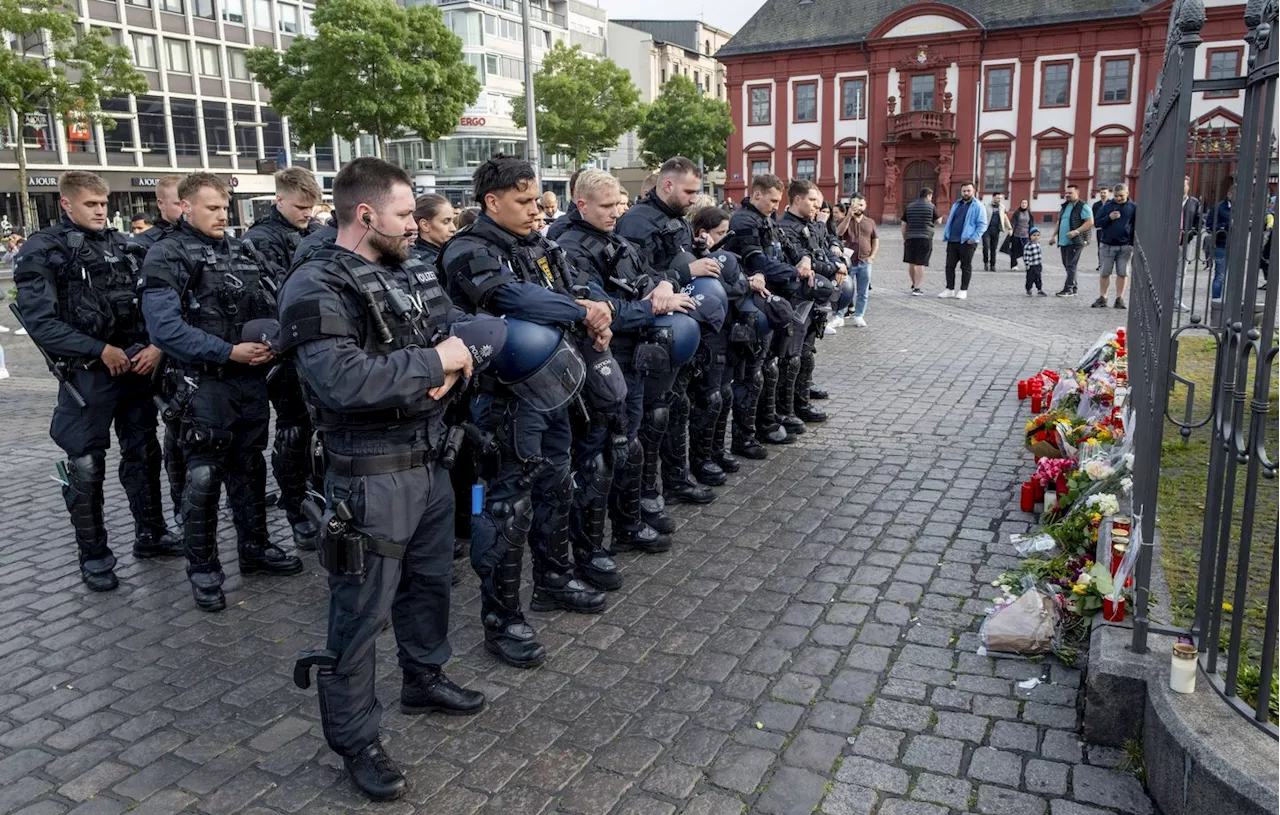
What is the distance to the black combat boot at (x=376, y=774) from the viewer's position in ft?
11.5

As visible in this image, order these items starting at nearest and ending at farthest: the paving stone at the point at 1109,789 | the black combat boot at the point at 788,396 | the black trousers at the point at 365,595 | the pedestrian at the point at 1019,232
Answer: the paving stone at the point at 1109,789 < the black trousers at the point at 365,595 < the black combat boot at the point at 788,396 < the pedestrian at the point at 1019,232

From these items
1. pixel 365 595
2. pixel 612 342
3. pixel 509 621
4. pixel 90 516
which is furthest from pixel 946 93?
pixel 365 595

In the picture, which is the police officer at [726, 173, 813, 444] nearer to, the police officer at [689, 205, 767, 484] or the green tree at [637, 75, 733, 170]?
the police officer at [689, 205, 767, 484]

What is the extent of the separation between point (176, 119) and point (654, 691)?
2215 inches

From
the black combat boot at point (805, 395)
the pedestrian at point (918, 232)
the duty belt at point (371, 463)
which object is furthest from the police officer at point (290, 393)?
the pedestrian at point (918, 232)

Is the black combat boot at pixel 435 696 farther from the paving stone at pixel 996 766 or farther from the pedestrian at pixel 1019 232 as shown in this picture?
the pedestrian at pixel 1019 232

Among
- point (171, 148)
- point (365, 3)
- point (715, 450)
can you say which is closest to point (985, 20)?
point (365, 3)

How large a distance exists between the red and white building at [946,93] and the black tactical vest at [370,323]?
51.7 metres

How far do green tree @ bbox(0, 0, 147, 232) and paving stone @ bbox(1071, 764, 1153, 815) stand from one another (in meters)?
37.1

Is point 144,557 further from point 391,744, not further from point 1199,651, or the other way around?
point 1199,651

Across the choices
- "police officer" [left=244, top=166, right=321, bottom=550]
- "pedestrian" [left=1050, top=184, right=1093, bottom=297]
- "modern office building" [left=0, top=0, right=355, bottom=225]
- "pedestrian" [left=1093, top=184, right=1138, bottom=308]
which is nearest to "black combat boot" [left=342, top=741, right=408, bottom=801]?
"police officer" [left=244, top=166, right=321, bottom=550]

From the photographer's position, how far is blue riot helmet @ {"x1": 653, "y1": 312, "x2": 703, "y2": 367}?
5676 millimetres

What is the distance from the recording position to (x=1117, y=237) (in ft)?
50.6

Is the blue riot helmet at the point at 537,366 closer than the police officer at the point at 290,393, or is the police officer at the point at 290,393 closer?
the blue riot helmet at the point at 537,366
